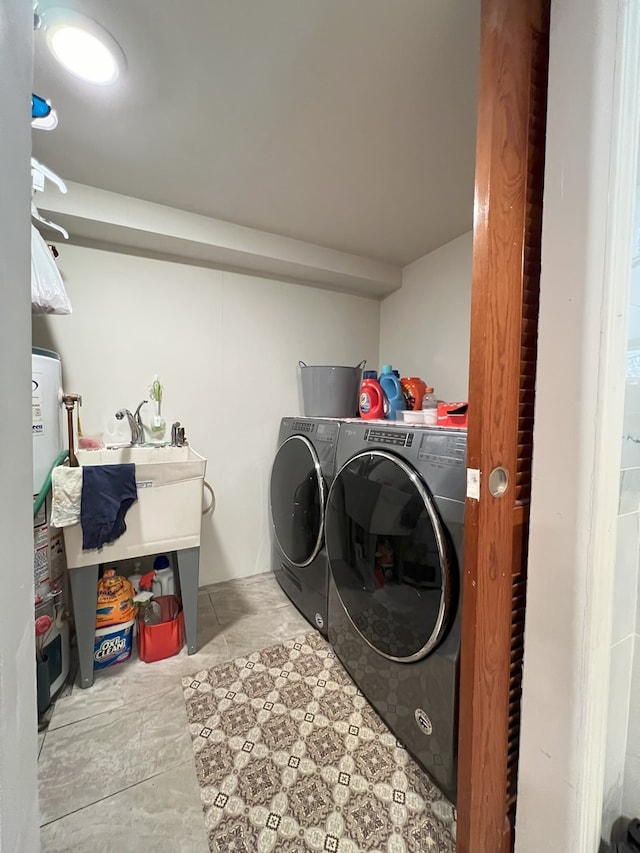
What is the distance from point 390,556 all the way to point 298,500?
0.70m

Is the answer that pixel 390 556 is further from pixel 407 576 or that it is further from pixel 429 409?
pixel 429 409

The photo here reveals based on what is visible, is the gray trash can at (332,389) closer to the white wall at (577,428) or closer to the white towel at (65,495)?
the white towel at (65,495)

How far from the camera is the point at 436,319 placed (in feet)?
6.41

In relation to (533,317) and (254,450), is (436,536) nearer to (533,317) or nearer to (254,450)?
(533,317)

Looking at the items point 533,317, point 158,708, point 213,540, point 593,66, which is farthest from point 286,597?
point 593,66

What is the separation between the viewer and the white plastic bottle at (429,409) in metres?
1.39

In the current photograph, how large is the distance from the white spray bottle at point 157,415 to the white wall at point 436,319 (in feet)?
4.84

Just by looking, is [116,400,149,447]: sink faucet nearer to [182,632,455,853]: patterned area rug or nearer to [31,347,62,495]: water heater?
[31,347,62,495]: water heater

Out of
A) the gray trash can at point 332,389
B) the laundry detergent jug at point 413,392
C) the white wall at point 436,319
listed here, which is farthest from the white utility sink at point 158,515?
the white wall at point 436,319

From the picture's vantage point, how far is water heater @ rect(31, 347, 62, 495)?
1.17 meters

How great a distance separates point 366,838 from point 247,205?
221cm

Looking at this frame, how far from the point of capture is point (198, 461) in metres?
1.43

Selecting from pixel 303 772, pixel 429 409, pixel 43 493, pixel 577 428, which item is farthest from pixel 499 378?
pixel 43 493

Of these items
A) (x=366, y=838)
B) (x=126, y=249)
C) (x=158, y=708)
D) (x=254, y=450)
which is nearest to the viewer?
(x=366, y=838)
